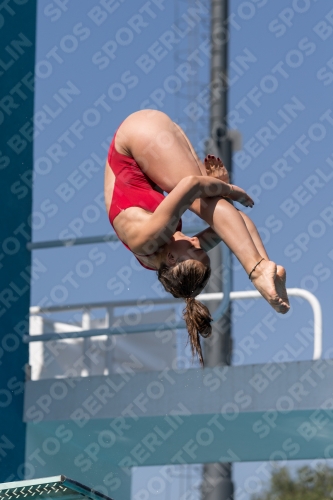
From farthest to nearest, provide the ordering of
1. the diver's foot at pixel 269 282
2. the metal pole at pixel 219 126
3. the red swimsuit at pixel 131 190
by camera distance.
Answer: the metal pole at pixel 219 126, the red swimsuit at pixel 131 190, the diver's foot at pixel 269 282

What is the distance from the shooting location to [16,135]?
377 inches

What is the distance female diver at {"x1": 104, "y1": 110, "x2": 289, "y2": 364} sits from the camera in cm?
545

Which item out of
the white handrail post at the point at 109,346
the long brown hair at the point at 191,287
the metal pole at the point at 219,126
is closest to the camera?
the long brown hair at the point at 191,287

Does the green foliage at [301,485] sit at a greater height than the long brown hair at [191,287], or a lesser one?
greater

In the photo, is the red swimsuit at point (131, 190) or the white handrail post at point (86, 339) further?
the white handrail post at point (86, 339)

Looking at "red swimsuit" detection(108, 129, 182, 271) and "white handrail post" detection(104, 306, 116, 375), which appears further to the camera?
"white handrail post" detection(104, 306, 116, 375)

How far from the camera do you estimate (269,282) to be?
541 cm

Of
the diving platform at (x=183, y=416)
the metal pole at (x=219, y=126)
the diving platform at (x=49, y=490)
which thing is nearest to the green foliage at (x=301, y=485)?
the metal pole at (x=219, y=126)

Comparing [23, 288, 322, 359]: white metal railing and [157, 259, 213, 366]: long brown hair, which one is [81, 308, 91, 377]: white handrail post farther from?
[157, 259, 213, 366]: long brown hair

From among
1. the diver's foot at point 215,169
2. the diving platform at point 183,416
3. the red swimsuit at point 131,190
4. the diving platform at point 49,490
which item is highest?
the diver's foot at point 215,169

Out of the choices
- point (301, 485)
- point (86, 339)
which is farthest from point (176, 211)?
point (301, 485)

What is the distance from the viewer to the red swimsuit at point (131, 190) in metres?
5.77

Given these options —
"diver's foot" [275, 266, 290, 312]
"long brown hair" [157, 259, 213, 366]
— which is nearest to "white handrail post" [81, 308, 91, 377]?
"long brown hair" [157, 259, 213, 366]

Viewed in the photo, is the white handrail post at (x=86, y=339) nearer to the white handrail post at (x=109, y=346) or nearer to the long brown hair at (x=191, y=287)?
the white handrail post at (x=109, y=346)
